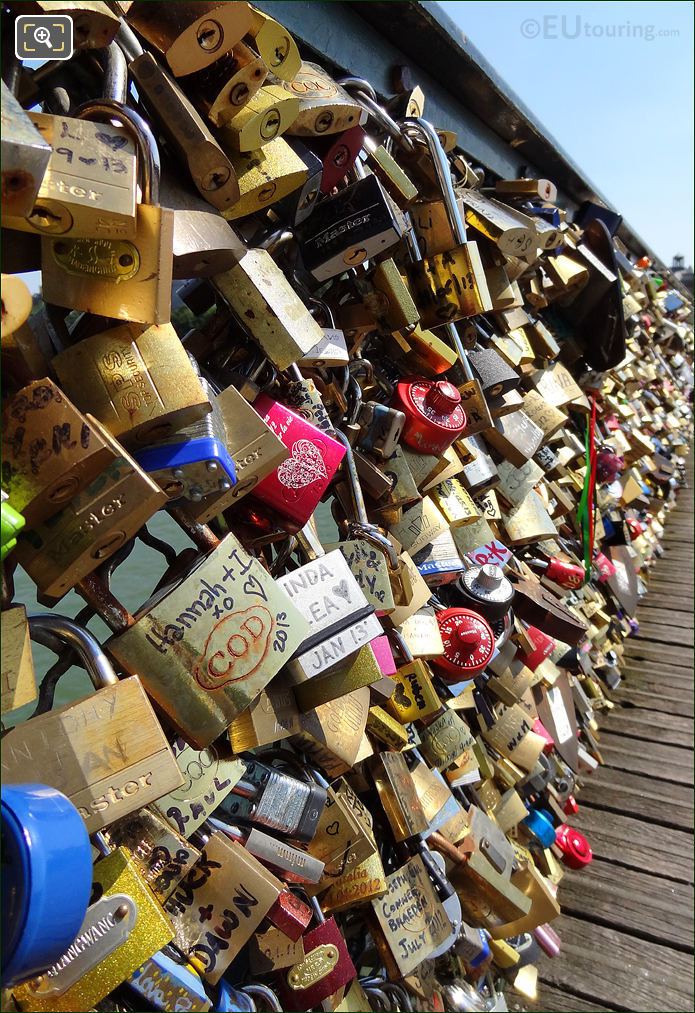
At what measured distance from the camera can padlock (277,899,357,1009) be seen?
3.41ft

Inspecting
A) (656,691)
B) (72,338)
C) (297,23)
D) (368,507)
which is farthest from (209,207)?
(656,691)

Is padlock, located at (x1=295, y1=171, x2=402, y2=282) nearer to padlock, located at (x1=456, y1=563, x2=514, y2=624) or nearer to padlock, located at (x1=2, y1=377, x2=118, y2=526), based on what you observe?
padlock, located at (x1=2, y1=377, x2=118, y2=526)

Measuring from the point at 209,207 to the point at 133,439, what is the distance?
319 millimetres

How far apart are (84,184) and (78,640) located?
438mm

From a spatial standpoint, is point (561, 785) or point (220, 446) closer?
point (220, 446)

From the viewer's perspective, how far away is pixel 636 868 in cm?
213

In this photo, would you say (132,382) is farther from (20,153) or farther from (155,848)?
(155,848)

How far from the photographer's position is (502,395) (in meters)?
1.72

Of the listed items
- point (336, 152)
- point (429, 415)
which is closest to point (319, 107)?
point (336, 152)

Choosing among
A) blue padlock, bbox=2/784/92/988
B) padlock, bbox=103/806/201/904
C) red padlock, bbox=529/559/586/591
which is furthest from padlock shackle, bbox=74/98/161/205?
red padlock, bbox=529/559/586/591

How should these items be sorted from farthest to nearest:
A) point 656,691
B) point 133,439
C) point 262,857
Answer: point 656,691
point 262,857
point 133,439

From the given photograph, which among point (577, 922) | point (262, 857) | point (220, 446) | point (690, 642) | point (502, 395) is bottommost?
point (690, 642)

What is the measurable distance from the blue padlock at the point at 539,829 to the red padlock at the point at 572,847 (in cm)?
8

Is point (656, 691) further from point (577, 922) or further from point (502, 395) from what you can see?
point (502, 395)
